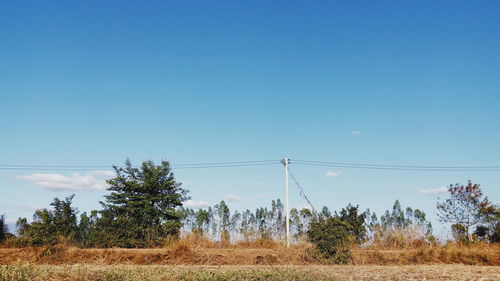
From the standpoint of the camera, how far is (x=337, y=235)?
56.7ft

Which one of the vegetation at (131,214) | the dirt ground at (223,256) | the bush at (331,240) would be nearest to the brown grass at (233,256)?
the dirt ground at (223,256)

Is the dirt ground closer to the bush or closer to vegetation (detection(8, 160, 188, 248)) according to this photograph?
the bush

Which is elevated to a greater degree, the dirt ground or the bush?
the bush

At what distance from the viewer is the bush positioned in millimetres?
16922

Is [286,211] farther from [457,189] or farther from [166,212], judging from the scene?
[457,189]

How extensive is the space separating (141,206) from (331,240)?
1972 centimetres

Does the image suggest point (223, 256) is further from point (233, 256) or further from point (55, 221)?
point (55, 221)

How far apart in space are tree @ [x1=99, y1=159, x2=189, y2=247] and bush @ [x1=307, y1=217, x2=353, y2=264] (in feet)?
Result: 48.9

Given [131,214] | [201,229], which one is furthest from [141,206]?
[201,229]

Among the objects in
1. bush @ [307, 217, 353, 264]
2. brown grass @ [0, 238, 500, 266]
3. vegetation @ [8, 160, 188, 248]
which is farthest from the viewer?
vegetation @ [8, 160, 188, 248]

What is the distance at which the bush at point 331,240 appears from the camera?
16.9 metres

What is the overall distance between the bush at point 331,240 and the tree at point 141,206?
587 inches

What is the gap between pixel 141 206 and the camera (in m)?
32.3

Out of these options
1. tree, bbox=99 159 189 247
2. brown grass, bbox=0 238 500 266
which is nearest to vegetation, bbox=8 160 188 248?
tree, bbox=99 159 189 247
